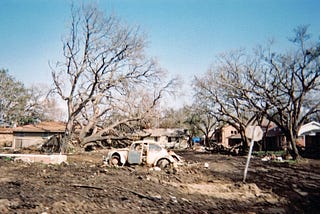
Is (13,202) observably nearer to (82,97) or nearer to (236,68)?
(82,97)

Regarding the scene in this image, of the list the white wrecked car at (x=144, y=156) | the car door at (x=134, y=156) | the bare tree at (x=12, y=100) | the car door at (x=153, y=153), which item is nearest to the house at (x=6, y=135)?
Result: the bare tree at (x=12, y=100)

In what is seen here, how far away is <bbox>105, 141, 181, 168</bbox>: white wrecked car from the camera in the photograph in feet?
49.0

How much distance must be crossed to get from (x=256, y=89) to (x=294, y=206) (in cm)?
1999

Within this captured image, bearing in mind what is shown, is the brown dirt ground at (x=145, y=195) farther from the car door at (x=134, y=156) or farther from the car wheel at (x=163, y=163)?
the car door at (x=134, y=156)

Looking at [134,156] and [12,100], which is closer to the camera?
[134,156]

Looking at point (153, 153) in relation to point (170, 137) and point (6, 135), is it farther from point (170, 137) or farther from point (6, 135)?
point (170, 137)

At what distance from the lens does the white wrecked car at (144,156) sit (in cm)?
1492

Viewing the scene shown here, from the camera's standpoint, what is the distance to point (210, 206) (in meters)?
7.84

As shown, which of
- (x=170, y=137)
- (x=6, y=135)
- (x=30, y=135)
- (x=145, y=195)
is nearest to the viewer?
(x=145, y=195)

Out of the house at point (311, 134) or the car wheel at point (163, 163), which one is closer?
the car wheel at point (163, 163)

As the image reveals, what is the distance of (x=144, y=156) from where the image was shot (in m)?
15.0

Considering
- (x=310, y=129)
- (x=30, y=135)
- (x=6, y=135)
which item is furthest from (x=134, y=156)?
(x=6, y=135)

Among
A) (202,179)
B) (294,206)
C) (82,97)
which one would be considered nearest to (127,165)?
(202,179)

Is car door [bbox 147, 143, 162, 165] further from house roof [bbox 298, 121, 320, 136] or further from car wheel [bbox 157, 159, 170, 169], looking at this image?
house roof [bbox 298, 121, 320, 136]
